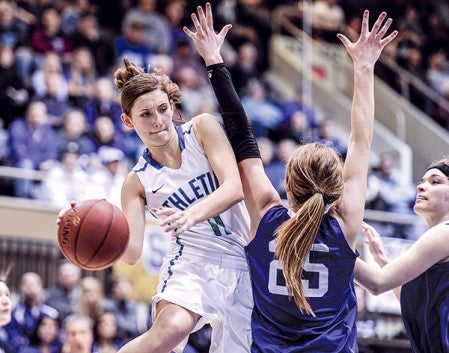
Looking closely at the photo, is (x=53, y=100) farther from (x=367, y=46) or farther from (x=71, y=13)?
(x=367, y=46)

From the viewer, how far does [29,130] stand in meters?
10.3

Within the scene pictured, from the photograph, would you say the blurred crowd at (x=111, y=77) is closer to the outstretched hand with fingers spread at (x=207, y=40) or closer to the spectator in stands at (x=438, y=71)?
the spectator in stands at (x=438, y=71)

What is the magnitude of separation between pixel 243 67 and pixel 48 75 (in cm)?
388

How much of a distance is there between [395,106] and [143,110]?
10794 millimetres

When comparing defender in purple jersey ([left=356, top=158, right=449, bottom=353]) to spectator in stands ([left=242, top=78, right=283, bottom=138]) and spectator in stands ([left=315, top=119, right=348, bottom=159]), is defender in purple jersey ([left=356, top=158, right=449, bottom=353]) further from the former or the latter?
spectator in stands ([left=242, top=78, right=283, bottom=138])

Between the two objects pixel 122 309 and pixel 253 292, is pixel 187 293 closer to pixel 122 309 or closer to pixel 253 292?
pixel 253 292

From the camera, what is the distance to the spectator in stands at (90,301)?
9.09 m

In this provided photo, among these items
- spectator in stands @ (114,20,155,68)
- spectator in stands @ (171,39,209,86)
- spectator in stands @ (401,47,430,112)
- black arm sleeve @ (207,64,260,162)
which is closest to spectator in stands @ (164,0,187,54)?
spectator in stands @ (171,39,209,86)

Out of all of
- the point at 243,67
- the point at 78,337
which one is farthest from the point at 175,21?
the point at 78,337

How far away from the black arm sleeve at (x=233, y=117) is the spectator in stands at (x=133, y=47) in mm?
7936

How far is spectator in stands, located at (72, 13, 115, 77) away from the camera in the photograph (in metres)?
12.3

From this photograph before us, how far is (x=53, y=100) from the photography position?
1095 cm

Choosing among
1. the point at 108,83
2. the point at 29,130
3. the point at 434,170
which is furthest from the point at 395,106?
the point at 434,170

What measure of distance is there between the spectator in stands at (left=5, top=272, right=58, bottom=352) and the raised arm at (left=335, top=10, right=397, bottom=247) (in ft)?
16.3
